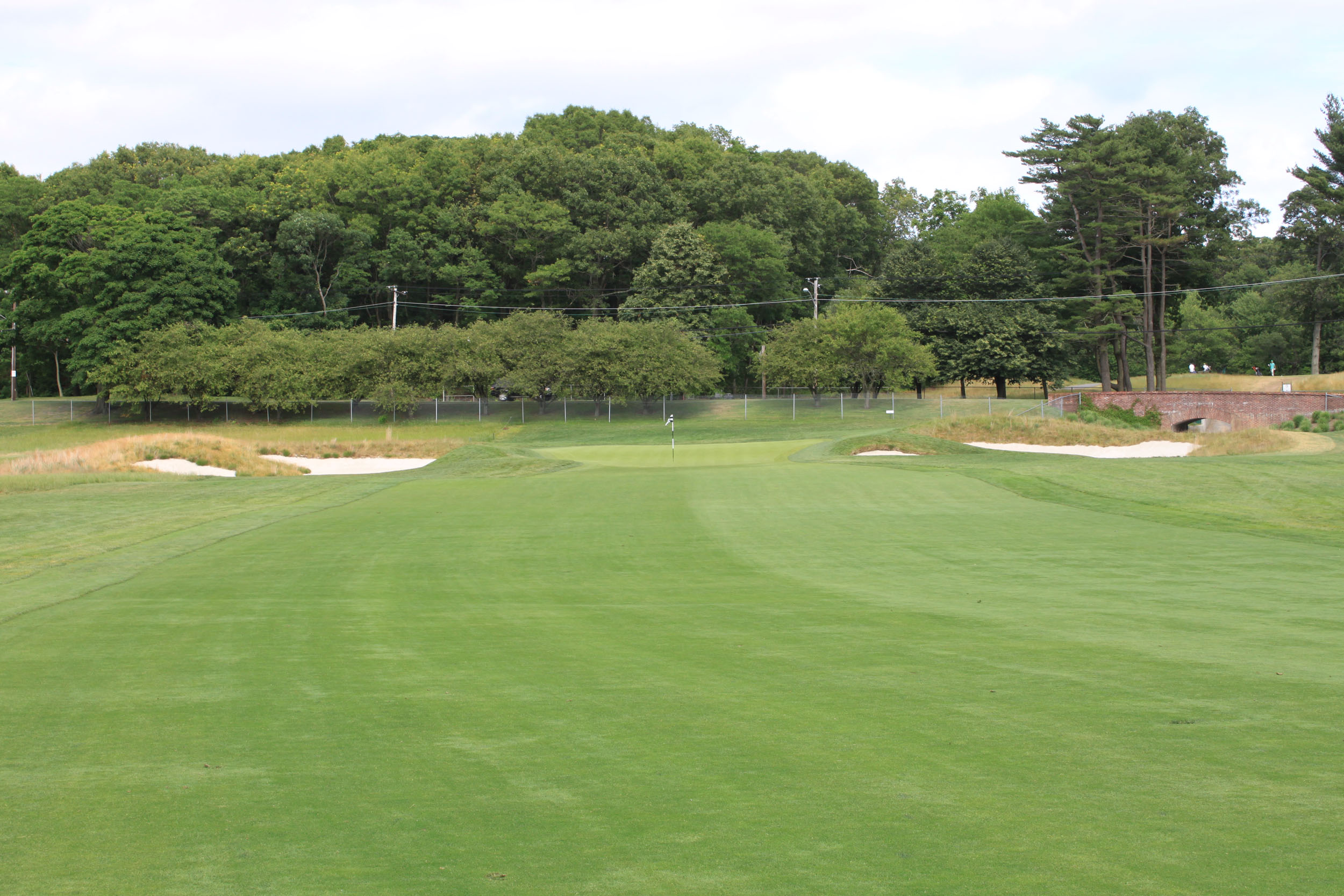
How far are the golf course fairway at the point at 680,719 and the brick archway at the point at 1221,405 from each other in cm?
5031

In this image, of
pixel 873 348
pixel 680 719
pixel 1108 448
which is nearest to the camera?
pixel 680 719

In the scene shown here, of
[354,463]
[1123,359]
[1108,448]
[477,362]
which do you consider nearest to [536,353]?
[477,362]

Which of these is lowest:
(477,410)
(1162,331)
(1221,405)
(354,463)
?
(354,463)

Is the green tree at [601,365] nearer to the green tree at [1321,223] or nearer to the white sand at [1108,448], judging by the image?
the white sand at [1108,448]

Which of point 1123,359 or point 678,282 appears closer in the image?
point 1123,359

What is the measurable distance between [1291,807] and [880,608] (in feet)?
21.8

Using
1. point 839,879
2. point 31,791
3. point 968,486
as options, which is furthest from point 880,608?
point 968,486

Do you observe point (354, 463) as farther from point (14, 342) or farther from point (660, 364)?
point (14, 342)

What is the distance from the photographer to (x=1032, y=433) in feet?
154

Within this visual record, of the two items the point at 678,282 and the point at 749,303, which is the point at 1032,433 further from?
the point at 749,303

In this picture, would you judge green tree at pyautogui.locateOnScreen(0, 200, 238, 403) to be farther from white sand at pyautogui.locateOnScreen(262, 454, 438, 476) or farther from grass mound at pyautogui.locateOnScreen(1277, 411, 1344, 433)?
grass mound at pyautogui.locateOnScreen(1277, 411, 1344, 433)

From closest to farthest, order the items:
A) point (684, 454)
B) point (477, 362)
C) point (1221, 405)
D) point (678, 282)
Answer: point (684, 454), point (1221, 405), point (477, 362), point (678, 282)

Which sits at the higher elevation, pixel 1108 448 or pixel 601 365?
pixel 601 365

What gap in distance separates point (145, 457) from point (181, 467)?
1.43m
